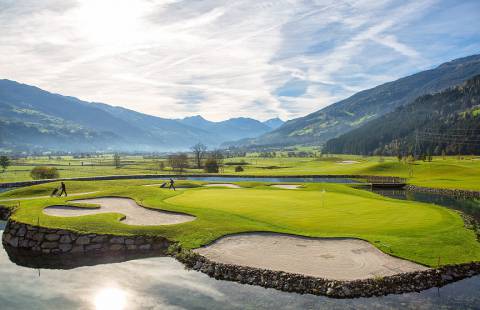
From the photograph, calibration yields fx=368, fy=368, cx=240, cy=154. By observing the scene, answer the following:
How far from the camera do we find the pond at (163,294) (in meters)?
19.3

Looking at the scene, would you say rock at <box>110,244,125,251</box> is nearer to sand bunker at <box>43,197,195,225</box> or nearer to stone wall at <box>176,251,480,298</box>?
sand bunker at <box>43,197,195,225</box>

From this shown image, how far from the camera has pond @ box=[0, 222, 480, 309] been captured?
19328 mm

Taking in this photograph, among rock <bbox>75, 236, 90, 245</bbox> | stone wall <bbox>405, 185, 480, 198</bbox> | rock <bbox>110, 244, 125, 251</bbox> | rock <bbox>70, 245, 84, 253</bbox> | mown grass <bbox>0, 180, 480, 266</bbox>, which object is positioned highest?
mown grass <bbox>0, 180, 480, 266</bbox>

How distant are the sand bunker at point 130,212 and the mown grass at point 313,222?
44.9 inches

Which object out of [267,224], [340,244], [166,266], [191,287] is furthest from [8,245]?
[340,244]

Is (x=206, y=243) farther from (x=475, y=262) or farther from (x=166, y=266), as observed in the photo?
(x=475, y=262)

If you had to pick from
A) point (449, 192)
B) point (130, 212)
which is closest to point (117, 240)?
point (130, 212)

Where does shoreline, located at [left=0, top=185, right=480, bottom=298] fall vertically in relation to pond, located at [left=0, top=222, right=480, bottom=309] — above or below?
above

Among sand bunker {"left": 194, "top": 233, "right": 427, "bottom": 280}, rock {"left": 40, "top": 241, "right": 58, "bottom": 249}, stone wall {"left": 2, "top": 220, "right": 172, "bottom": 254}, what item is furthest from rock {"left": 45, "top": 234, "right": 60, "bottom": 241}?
sand bunker {"left": 194, "top": 233, "right": 427, "bottom": 280}

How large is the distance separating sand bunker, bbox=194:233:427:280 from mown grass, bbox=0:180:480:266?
1.08 meters

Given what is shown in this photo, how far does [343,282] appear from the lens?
20406 millimetres

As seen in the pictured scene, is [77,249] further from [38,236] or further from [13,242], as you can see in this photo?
[13,242]

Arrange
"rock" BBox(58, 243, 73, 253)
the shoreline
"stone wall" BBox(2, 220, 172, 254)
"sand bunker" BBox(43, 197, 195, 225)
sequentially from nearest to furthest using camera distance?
1. the shoreline
2. "stone wall" BBox(2, 220, 172, 254)
3. "rock" BBox(58, 243, 73, 253)
4. "sand bunker" BBox(43, 197, 195, 225)

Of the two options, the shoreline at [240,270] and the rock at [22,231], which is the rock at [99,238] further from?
the rock at [22,231]
